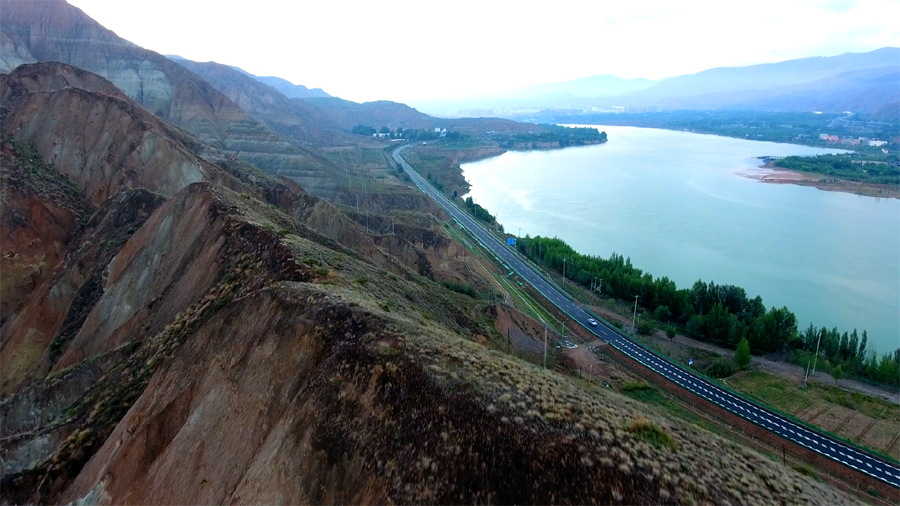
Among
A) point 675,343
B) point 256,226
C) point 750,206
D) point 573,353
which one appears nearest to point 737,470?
point 256,226

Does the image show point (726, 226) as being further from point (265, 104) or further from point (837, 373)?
point (265, 104)

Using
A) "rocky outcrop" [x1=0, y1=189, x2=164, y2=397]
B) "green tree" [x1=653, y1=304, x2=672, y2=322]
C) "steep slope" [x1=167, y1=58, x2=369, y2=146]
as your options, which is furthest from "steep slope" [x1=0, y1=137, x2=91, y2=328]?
"steep slope" [x1=167, y1=58, x2=369, y2=146]

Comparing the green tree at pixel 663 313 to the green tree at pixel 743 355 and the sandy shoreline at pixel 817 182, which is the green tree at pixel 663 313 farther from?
the sandy shoreline at pixel 817 182

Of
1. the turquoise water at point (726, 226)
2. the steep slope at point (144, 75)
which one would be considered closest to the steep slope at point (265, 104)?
the steep slope at point (144, 75)

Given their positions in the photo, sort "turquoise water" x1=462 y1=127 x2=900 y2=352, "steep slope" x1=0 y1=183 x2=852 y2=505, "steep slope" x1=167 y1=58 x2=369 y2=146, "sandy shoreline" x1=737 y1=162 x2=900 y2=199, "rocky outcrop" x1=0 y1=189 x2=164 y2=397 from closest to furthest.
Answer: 1. "steep slope" x1=0 y1=183 x2=852 y2=505
2. "rocky outcrop" x1=0 y1=189 x2=164 y2=397
3. "turquoise water" x1=462 y1=127 x2=900 y2=352
4. "sandy shoreline" x1=737 y1=162 x2=900 y2=199
5. "steep slope" x1=167 y1=58 x2=369 y2=146

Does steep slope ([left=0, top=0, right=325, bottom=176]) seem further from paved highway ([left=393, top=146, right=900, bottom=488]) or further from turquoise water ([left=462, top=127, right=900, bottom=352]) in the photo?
paved highway ([left=393, top=146, right=900, bottom=488])
